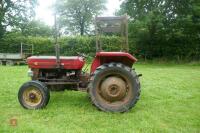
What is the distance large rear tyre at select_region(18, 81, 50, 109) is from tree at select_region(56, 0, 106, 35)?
38.3 metres

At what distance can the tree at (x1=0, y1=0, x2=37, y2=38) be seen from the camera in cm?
3612

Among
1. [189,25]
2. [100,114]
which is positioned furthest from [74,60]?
[189,25]

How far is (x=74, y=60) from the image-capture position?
25.5 ft

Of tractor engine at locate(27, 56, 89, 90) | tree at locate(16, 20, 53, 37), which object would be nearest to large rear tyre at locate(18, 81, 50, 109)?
tractor engine at locate(27, 56, 89, 90)

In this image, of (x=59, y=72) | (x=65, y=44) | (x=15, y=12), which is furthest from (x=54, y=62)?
(x=15, y=12)

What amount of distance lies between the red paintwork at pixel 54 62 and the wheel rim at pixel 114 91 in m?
0.73

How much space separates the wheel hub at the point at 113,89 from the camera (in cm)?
738

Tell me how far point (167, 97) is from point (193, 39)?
721 inches

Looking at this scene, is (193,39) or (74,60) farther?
(193,39)

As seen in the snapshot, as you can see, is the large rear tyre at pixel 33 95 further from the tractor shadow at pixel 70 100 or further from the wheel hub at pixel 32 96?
the tractor shadow at pixel 70 100

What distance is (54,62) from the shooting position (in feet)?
25.7

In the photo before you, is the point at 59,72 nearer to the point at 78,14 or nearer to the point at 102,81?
the point at 102,81

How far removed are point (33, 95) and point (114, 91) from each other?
5.47 ft

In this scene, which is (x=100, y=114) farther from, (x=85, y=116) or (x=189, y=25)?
(x=189, y=25)
